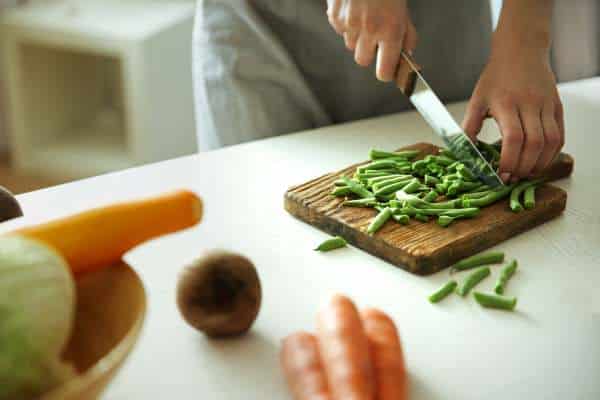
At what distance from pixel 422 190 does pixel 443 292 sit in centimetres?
28

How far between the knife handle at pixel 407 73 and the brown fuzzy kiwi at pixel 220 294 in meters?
0.57

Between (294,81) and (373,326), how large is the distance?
2.97ft

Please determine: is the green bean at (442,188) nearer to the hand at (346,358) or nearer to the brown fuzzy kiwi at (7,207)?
the hand at (346,358)

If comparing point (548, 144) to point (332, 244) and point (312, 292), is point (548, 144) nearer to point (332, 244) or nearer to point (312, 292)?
point (332, 244)


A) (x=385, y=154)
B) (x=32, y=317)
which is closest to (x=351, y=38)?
(x=385, y=154)

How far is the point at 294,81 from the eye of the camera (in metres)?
1.68

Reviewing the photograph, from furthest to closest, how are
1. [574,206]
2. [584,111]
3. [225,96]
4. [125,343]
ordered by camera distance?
1. [584,111]
2. [225,96]
3. [574,206]
4. [125,343]

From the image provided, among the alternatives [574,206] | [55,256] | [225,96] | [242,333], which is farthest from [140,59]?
[55,256]

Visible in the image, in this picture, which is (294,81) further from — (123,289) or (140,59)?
(140,59)

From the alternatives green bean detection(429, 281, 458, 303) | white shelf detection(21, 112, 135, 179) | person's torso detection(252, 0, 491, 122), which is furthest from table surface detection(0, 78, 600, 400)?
white shelf detection(21, 112, 135, 179)

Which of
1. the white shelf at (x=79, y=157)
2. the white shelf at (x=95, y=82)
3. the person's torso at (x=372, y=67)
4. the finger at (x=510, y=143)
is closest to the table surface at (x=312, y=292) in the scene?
the finger at (x=510, y=143)

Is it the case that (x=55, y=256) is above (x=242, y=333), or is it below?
above

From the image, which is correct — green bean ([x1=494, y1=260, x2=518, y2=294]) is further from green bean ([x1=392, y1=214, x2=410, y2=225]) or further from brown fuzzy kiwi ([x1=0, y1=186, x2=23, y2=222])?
brown fuzzy kiwi ([x1=0, y1=186, x2=23, y2=222])

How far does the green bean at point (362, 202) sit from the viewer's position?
1.24 m
